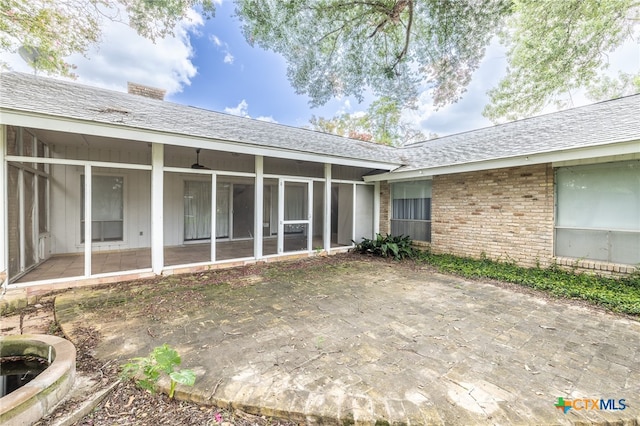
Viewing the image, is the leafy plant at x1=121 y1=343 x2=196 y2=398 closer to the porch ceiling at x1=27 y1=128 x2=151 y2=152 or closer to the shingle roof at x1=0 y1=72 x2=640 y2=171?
the shingle roof at x1=0 y1=72 x2=640 y2=171

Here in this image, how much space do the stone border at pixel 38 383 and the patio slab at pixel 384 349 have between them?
18.4 inches

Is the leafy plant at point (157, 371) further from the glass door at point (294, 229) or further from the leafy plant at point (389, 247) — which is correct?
the leafy plant at point (389, 247)

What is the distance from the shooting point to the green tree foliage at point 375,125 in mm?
24297

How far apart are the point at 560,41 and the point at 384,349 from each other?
13798 millimetres

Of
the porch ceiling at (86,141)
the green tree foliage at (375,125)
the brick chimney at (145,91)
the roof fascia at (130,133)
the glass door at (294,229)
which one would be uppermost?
the green tree foliage at (375,125)

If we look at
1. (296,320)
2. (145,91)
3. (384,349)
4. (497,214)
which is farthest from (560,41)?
(145,91)

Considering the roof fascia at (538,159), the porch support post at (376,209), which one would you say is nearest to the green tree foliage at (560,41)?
the roof fascia at (538,159)

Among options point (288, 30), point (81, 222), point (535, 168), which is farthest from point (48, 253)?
point (535, 168)

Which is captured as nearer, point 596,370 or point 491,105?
point 596,370

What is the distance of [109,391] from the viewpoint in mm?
2236

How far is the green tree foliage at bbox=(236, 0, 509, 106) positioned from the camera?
26.2 feet

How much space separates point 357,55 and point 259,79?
7660mm

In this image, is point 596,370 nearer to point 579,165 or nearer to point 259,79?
point 579,165

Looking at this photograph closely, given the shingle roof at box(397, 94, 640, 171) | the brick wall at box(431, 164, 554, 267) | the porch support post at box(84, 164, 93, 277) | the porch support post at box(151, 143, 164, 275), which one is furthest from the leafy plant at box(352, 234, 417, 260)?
the porch support post at box(84, 164, 93, 277)
